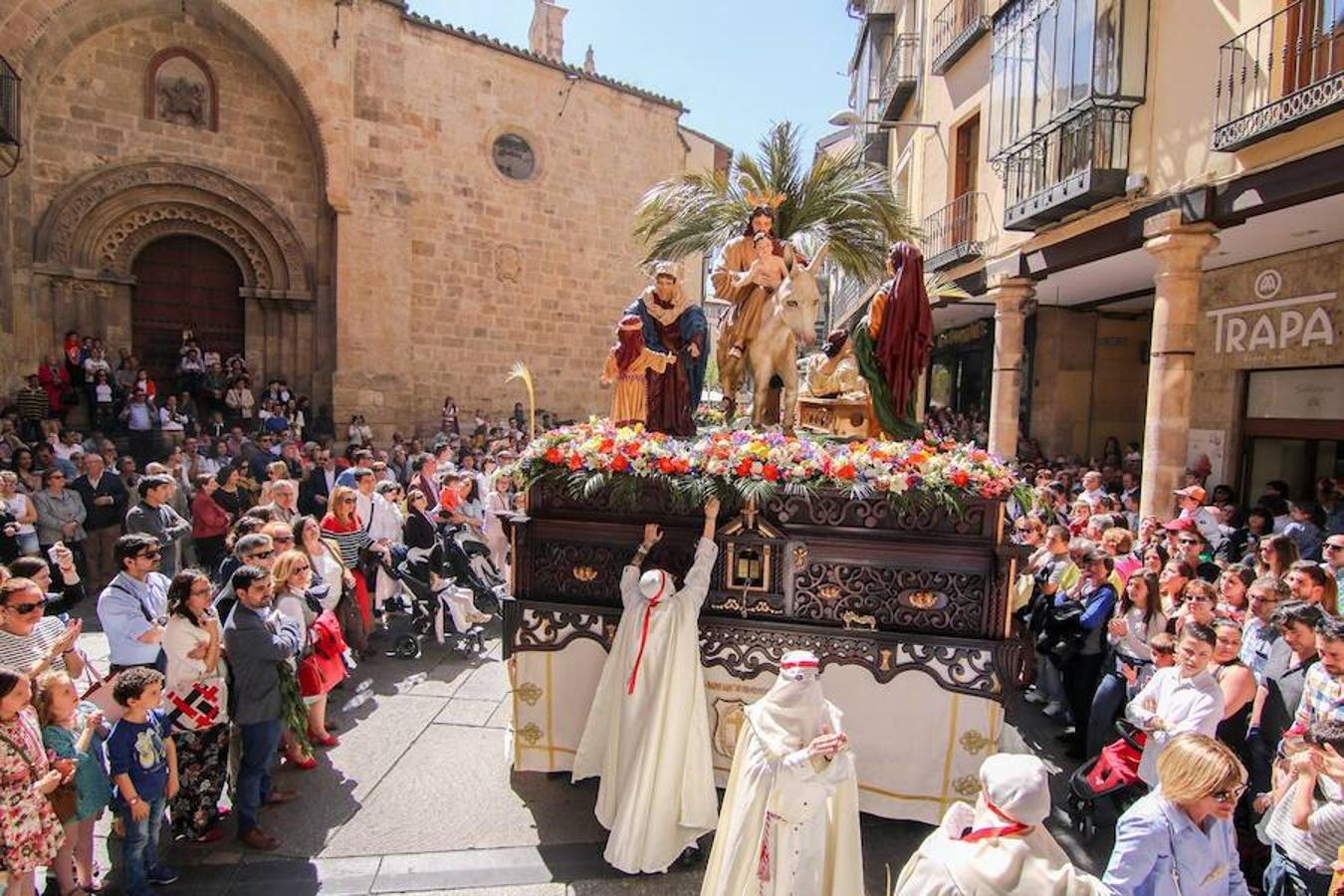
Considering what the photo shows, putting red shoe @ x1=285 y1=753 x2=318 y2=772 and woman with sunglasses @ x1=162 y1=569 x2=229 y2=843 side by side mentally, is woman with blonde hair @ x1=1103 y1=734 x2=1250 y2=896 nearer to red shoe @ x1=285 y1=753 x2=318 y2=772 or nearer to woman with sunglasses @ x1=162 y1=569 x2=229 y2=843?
woman with sunglasses @ x1=162 y1=569 x2=229 y2=843

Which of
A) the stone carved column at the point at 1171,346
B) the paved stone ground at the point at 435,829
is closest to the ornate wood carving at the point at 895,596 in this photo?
the paved stone ground at the point at 435,829

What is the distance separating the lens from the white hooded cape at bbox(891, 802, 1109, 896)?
2307 millimetres

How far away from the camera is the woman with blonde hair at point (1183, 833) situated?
2717 millimetres

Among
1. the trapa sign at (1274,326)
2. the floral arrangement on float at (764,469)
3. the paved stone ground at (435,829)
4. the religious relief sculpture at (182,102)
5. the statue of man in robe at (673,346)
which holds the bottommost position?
the paved stone ground at (435,829)

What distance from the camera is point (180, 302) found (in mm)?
16312

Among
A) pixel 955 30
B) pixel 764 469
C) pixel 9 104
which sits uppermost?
pixel 955 30

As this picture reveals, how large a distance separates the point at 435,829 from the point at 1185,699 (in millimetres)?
4154

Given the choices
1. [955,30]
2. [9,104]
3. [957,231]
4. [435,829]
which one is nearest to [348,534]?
[435,829]

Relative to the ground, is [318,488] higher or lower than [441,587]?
higher

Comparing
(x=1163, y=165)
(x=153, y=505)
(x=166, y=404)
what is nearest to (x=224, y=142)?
(x=166, y=404)

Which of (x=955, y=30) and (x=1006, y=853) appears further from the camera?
(x=955, y=30)

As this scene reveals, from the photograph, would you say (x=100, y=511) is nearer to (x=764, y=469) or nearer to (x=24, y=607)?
(x=24, y=607)

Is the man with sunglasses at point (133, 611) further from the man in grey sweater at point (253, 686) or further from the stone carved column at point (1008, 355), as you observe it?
the stone carved column at point (1008, 355)

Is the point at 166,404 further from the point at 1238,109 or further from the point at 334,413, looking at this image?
the point at 1238,109
